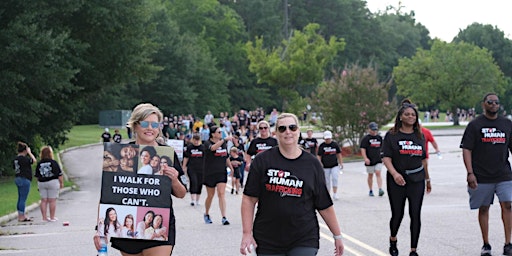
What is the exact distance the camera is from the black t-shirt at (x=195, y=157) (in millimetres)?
16891

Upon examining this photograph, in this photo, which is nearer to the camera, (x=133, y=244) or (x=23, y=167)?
(x=133, y=244)

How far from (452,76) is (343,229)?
57.1m

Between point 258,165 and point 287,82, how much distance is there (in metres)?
59.4

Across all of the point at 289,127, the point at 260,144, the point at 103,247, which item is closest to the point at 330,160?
the point at 260,144

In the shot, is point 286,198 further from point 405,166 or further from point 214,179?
point 214,179

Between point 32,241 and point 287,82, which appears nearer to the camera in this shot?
point 32,241

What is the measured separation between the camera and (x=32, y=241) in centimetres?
1277

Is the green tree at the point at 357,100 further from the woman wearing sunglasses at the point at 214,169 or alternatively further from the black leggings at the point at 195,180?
the woman wearing sunglasses at the point at 214,169

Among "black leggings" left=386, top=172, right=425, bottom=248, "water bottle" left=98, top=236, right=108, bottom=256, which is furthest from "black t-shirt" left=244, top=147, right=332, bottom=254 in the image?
"black leggings" left=386, top=172, right=425, bottom=248

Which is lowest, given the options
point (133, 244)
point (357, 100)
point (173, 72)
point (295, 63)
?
point (133, 244)

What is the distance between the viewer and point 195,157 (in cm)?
1705

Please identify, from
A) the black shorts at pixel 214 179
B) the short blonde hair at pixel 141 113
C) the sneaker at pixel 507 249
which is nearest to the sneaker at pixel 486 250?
the sneaker at pixel 507 249

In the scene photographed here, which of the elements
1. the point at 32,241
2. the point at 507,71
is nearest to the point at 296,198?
the point at 32,241

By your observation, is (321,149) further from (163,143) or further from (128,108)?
(128,108)
